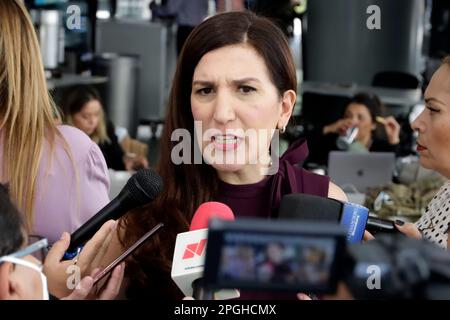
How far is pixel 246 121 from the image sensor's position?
1649 millimetres

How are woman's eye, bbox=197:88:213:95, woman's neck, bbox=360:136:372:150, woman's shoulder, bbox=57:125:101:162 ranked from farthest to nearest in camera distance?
woman's neck, bbox=360:136:372:150, woman's shoulder, bbox=57:125:101:162, woman's eye, bbox=197:88:213:95

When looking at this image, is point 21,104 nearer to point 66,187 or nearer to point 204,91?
point 66,187

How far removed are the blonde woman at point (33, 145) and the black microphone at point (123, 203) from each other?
51 centimetres

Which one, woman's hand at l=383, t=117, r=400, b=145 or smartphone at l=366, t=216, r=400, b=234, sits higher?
smartphone at l=366, t=216, r=400, b=234

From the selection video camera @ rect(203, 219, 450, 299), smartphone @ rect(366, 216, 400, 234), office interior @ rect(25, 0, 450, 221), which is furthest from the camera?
office interior @ rect(25, 0, 450, 221)

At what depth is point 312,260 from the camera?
80cm

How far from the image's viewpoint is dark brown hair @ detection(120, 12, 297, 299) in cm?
172

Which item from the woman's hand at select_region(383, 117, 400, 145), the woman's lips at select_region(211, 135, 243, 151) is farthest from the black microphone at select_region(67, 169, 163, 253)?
the woman's hand at select_region(383, 117, 400, 145)

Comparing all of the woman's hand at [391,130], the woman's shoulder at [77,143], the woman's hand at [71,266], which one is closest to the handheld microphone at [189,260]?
the woman's hand at [71,266]

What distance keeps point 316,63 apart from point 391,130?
2.13m

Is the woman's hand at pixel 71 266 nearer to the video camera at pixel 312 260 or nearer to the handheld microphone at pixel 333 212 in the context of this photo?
the handheld microphone at pixel 333 212

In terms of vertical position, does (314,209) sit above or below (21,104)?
below

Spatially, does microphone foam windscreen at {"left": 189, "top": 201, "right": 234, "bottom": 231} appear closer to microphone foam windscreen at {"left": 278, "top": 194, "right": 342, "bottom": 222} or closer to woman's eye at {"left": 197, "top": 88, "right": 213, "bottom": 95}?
microphone foam windscreen at {"left": 278, "top": 194, "right": 342, "bottom": 222}

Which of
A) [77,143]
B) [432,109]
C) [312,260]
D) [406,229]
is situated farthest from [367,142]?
[312,260]
